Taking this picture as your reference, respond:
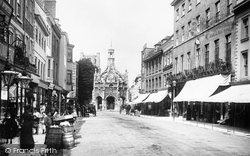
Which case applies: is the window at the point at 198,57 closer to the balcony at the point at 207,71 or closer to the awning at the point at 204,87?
the balcony at the point at 207,71

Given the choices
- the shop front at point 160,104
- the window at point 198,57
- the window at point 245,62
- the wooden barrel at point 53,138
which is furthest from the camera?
the shop front at point 160,104

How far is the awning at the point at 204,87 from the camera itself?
2467cm

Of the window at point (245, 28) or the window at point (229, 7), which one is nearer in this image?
the window at point (245, 28)

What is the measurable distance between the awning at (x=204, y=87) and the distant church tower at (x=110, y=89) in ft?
218

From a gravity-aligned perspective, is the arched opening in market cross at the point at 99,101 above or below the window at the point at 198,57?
below

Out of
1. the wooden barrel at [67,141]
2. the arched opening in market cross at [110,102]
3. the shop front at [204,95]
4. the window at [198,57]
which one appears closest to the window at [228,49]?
the shop front at [204,95]

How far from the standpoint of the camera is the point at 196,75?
31.6 metres

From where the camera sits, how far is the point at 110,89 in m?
99.1

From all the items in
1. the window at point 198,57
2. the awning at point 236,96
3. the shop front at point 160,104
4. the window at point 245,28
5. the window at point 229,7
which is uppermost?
the window at point 229,7

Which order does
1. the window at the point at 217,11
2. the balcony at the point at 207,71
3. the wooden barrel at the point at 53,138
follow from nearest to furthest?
1. the wooden barrel at the point at 53,138
2. the balcony at the point at 207,71
3. the window at the point at 217,11

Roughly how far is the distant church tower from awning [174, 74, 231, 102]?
2615 inches

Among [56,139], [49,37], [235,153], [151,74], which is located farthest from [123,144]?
[151,74]

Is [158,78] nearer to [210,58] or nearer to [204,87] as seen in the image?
[210,58]

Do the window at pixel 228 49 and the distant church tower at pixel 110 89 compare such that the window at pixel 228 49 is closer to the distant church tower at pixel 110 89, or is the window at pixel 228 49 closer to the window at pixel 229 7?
the window at pixel 229 7
